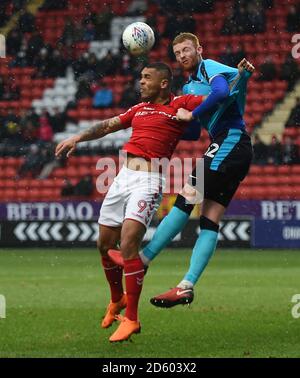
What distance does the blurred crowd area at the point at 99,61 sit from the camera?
782 inches

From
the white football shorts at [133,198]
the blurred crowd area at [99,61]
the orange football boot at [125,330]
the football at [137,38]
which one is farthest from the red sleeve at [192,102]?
the blurred crowd area at [99,61]

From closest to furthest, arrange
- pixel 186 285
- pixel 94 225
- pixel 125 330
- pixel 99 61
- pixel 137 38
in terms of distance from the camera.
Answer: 1. pixel 125 330
2. pixel 186 285
3. pixel 137 38
4. pixel 94 225
5. pixel 99 61

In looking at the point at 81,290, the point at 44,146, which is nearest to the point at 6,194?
the point at 44,146

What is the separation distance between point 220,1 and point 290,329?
14239mm

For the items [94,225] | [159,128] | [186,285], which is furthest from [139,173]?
[94,225]

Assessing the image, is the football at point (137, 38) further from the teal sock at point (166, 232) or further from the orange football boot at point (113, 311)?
the orange football boot at point (113, 311)

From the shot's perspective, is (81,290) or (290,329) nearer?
(290,329)

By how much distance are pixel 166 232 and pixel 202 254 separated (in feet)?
1.12

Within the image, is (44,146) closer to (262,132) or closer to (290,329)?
(262,132)

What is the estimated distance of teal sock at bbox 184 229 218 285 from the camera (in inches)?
299

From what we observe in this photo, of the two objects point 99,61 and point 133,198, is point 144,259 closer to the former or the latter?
point 133,198

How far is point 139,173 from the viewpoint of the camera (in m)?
7.58

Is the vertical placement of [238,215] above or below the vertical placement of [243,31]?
below

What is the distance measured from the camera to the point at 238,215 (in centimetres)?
1758
